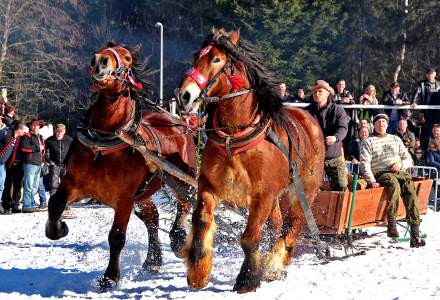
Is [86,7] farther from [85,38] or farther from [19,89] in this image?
[19,89]

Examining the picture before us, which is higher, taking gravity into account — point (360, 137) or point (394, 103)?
point (394, 103)

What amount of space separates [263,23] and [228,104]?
71.0 ft

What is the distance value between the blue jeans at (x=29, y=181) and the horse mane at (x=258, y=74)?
23.0 feet

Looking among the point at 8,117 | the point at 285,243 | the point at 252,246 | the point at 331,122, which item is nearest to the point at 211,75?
the point at 252,246

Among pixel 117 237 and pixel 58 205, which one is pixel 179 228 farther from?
pixel 58 205

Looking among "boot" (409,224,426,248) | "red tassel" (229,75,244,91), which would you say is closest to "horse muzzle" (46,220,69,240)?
"red tassel" (229,75,244,91)

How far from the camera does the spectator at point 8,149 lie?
11938 mm

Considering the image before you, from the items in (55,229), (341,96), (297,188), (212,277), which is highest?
(341,96)

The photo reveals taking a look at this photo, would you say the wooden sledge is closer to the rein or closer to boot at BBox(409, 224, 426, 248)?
boot at BBox(409, 224, 426, 248)

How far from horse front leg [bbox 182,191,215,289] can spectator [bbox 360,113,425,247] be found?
3285 millimetres

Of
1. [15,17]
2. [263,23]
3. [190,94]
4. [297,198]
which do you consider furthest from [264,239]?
[15,17]

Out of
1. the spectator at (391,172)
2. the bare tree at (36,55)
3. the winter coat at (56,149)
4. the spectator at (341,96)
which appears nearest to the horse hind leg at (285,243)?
the spectator at (391,172)

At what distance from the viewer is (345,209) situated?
757cm

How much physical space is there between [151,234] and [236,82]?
Answer: 2310 mm
